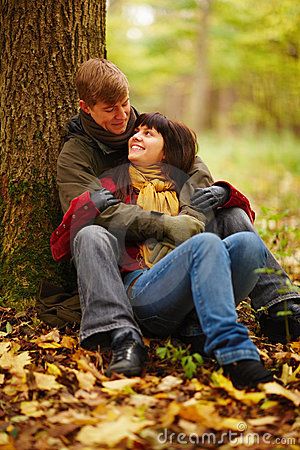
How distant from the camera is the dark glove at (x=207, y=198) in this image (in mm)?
3268

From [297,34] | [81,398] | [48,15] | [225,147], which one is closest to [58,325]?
[81,398]

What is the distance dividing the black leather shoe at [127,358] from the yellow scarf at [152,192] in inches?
20.5

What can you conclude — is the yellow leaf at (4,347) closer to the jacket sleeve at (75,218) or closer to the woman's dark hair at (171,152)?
the jacket sleeve at (75,218)

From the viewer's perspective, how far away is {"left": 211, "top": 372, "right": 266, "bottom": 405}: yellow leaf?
2.45 meters

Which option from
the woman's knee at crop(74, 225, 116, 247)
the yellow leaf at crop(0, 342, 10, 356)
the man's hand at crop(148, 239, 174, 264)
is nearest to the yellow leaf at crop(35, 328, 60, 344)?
the yellow leaf at crop(0, 342, 10, 356)

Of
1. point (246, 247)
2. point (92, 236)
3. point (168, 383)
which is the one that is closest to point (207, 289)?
point (246, 247)

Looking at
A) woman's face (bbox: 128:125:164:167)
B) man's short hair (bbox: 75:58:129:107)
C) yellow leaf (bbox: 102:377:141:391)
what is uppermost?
man's short hair (bbox: 75:58:129:107)

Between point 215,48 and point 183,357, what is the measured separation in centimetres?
1679

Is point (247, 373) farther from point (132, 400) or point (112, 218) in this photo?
point (112, 218)

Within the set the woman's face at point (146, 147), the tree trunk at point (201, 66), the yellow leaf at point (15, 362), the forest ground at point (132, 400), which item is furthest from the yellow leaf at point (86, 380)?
the tree trunk at point (201, 66)

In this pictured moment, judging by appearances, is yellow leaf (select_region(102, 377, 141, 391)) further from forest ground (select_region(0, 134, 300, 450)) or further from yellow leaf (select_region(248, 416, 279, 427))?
yellow leaf (select_region(248, 416, 279, 427))

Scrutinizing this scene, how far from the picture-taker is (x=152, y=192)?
326 cm

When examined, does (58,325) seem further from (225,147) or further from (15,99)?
(225,147)

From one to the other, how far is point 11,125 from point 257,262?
1.82m
